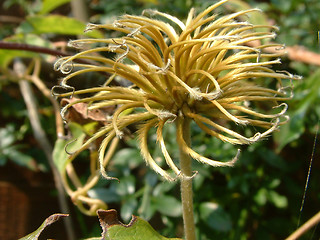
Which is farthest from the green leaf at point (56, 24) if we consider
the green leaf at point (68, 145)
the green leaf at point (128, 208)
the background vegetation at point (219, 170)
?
the green leaf at point (128, 208)

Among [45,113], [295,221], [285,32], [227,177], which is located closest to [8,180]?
[45,113]

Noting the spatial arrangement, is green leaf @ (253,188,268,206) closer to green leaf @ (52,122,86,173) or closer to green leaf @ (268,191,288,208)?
green leaf @ (268,191,288,208)

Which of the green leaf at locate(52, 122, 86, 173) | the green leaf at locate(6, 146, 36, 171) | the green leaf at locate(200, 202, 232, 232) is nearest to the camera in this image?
the green leaf at locate(52, 122, 86, 173)

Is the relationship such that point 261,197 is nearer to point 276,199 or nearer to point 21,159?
point 276,199

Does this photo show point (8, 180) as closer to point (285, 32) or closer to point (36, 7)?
point (36, 7)

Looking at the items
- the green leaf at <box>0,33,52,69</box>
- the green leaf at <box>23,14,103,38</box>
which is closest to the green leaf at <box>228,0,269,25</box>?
the green leaf at <box>23,14,103,38</box>

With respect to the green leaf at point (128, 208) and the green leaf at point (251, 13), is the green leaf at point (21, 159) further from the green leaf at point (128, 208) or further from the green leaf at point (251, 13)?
the green leaf at point (251, 13)

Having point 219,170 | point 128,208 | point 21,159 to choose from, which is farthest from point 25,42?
point 219,170
